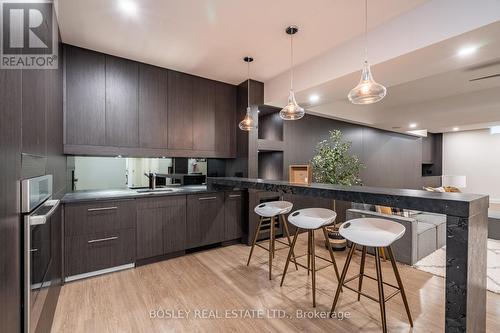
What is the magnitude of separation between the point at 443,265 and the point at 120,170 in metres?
4.48

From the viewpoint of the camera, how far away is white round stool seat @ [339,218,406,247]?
5.53 ft

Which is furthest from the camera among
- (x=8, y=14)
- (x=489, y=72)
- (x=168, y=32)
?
(x=489, y=72)

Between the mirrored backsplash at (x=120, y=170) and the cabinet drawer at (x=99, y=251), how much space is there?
87cm

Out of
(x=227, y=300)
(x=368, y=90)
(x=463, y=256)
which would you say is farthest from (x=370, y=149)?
(x=227, y=300)

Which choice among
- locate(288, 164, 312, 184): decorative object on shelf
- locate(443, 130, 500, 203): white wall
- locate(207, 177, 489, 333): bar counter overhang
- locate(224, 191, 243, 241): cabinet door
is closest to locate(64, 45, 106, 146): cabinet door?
locate(224, 191, 243, 241): cabinet door

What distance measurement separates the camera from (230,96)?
4000 mm

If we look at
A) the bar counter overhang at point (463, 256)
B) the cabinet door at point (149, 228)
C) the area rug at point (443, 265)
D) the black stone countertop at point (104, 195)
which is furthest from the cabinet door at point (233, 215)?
the bar counter overhang at point (463, 256)

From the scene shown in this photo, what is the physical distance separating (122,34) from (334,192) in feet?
8.86

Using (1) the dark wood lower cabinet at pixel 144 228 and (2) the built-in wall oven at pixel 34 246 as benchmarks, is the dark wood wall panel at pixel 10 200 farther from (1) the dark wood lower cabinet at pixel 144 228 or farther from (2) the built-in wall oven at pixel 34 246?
(1) the dark wood lower cabinet at pixel 144 228

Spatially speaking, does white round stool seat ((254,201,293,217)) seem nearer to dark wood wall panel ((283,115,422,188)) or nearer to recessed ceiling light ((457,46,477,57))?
dark wood wall panel ((283,115,422,188))

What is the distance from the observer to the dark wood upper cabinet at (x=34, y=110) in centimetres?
111

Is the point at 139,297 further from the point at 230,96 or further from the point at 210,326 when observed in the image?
the point at 230,96

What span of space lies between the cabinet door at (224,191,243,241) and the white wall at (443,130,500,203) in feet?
28.8

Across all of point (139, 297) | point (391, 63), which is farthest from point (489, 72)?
point (139, 297)
